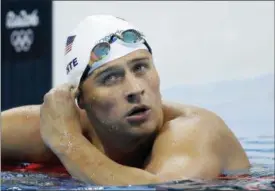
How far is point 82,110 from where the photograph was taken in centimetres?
236

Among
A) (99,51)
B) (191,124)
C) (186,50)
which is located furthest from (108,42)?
(186,50)

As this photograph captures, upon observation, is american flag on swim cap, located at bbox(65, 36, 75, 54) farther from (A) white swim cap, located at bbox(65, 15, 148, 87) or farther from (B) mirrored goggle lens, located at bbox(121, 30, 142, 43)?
(B) mirrored goggle lens, located at bbox(121, 30, 142, 43)

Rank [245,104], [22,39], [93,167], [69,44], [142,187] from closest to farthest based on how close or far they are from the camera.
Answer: [142,187] < [93,167] < [69,44] < [245,104] < [22,39]

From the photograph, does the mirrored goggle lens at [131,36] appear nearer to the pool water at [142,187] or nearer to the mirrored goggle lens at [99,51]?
the mirrored goggle lens at [99,51]

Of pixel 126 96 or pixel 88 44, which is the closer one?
pixel 126 96

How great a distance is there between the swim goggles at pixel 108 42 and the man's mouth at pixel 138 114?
24 centimetres

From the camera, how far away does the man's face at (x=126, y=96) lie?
2.03 m

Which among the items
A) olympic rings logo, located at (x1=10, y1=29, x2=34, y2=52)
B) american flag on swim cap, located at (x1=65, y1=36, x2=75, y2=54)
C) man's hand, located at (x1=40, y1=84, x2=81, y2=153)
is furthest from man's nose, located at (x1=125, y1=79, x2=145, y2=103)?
olympic rings logo, located at (x1=10, y1=29, x2=34, y2=52)

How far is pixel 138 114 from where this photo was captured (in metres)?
2.02

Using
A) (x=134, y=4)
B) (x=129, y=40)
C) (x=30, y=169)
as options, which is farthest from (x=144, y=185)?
(x=134, y=4)

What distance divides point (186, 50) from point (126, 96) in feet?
8.86

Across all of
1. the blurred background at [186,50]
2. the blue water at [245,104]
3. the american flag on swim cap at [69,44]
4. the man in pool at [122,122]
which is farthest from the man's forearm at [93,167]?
the blurred background at [186,50]

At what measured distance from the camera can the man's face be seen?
203 cm

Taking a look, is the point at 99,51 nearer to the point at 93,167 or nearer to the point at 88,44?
the point at 88,44
